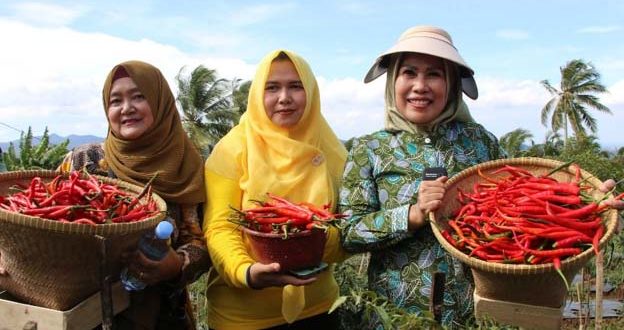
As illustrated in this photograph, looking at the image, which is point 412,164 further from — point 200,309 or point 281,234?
point 200,309

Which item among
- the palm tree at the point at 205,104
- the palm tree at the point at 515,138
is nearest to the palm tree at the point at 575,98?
the palm tree at the point at 515,138

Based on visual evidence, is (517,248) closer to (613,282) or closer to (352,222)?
(352,222)

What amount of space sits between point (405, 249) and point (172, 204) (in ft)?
3.77

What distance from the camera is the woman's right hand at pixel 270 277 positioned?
101 inches

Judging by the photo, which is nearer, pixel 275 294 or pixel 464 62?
pixel 464 62

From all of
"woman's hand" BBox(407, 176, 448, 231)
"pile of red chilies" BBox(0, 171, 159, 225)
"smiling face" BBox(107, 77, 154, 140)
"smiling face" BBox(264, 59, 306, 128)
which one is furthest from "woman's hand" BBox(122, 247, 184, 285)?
"woman's hand" BBox(407, 176, 448, 231)

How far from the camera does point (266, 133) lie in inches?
122

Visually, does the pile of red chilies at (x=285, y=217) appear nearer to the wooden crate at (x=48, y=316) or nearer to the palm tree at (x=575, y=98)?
the wooden crate at (x=48, y=316)

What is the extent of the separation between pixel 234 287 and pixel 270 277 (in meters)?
0.52

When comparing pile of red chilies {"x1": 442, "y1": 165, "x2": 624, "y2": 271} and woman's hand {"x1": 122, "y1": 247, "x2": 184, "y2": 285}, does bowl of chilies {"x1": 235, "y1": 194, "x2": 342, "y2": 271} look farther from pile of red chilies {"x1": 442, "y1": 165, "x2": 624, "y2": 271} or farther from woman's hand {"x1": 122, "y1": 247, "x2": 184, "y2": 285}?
pile of red chilies {"x1": 442, "y1": 165, "x2": 624, "y2": 271}

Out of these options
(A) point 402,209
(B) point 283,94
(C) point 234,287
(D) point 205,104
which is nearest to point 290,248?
(A) point 402,209

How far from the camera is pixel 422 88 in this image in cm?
279

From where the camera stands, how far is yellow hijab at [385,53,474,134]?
9.44ft

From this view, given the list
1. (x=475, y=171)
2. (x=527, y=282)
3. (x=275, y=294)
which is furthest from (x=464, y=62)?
(x=275, y=294)
